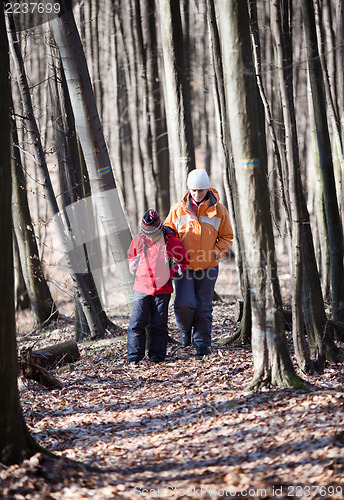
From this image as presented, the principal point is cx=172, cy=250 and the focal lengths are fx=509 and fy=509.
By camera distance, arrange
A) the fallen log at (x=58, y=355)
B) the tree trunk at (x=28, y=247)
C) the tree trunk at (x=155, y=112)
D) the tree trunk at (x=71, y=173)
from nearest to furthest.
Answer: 1. the fallen log at (x=58, y=355)
2. the tree trunk at (x=71, y=173)
3. the tree trunk at (x=28, y=247)
4. the tree trunk at (x=155, y=112)

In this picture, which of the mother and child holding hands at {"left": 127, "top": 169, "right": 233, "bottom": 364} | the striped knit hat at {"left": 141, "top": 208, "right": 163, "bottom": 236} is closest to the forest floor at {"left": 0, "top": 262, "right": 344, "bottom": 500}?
the mother and child holding hands at {"left": 127, "top": 169, "right": 233, "bottom": 364}

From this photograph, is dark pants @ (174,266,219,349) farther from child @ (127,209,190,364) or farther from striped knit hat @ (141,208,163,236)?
striped knit hat @ (141,208,163,236)

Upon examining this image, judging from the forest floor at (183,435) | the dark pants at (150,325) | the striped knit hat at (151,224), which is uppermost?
the striped knit hat at (151,224)

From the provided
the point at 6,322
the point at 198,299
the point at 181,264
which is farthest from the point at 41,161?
the point at 6,322

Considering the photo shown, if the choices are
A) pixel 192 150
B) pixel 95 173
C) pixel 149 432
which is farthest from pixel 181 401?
pixel 192 150

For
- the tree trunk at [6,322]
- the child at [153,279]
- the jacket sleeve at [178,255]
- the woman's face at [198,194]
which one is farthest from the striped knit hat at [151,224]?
the tree trunk at [6,322]

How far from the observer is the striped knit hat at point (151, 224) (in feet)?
20.8

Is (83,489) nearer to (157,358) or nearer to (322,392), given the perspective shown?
(322,392)

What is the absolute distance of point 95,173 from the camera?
7.67m

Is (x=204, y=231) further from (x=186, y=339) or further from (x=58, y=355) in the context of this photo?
(x=58, y=355)

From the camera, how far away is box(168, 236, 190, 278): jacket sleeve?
6.51 m

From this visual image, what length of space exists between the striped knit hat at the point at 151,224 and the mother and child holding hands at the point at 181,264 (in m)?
0.01

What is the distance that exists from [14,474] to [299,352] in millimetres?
2944

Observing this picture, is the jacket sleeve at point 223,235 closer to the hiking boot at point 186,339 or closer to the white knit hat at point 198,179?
the white knit hat at point 198,179
